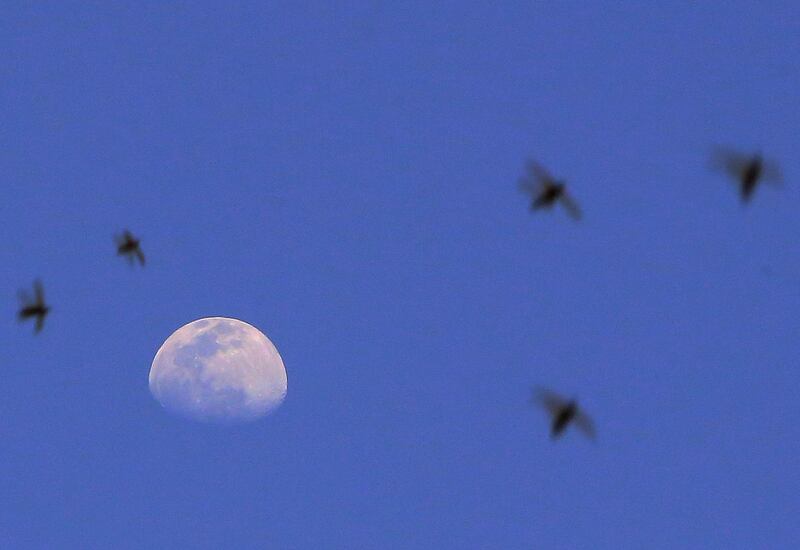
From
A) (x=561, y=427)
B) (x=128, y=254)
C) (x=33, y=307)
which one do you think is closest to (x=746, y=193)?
(x=561, y=427)

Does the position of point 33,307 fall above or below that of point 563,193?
above

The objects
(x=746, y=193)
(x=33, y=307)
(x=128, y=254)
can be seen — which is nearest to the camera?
(x=746, y=193)

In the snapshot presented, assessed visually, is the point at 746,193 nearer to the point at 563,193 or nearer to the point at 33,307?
the point at 563,193

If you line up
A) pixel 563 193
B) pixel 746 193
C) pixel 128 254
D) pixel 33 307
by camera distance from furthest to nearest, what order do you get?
pixel 33 307, pixel 128 254, pixel 563 193, pixel 746 193

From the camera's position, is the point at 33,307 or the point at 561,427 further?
the point at 33,307

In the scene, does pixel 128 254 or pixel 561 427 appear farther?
pixel 128 254

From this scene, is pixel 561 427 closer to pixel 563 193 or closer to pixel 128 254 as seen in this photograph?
pixel 563 193

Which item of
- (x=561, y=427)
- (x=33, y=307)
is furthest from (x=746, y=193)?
(x=33, y=307)

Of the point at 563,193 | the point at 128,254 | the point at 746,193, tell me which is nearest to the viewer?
the point at 746,193

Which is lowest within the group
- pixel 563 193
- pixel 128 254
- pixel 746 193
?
pixel 746 193
